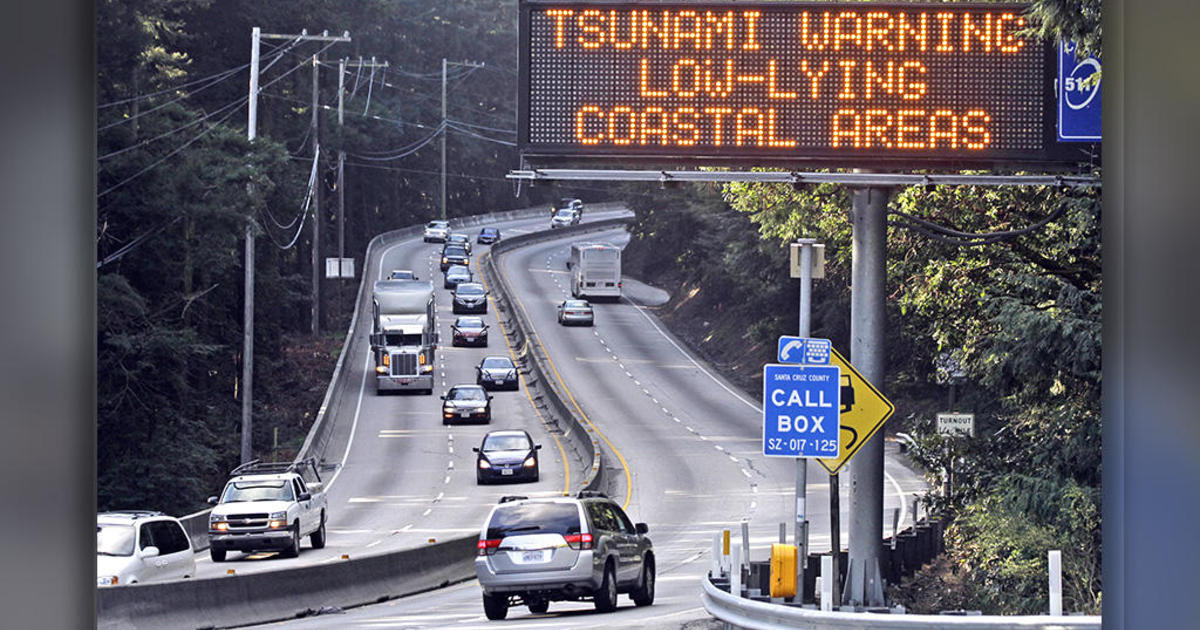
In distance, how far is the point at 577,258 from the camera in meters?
94.1

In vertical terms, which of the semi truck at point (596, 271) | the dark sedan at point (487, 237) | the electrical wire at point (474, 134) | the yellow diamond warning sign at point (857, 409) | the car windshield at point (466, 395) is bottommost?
the car windshield at point (466, 395)

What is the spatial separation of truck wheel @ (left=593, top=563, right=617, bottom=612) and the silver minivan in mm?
14

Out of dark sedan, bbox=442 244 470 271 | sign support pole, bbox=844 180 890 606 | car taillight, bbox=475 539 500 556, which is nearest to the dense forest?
sign support pole, bbox=844 180 890 606

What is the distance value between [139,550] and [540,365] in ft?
162

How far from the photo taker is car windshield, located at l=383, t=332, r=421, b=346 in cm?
6366

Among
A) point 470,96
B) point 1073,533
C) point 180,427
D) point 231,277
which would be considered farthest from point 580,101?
point 470,96

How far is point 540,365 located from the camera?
70.6 m

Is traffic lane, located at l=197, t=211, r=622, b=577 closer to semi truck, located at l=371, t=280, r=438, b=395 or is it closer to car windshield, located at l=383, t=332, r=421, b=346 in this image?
semi truck, located at l=371, t=280, r=438, b=395

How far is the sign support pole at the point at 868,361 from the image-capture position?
1772cm

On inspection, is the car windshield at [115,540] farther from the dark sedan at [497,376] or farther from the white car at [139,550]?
the dark sedan at [497,376]

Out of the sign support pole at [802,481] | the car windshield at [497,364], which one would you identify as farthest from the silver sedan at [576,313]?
the sign support pole at [802,481]

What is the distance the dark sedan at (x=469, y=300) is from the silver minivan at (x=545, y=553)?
66.0 m

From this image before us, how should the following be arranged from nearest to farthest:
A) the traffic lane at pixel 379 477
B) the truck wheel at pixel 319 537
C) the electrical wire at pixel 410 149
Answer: the truck wheel at pixel 319 537 < the traffic lane at pixel 379 477 < the electrical wire at pixel 410 149

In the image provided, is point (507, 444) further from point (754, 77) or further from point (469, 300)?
point (469, 300)
